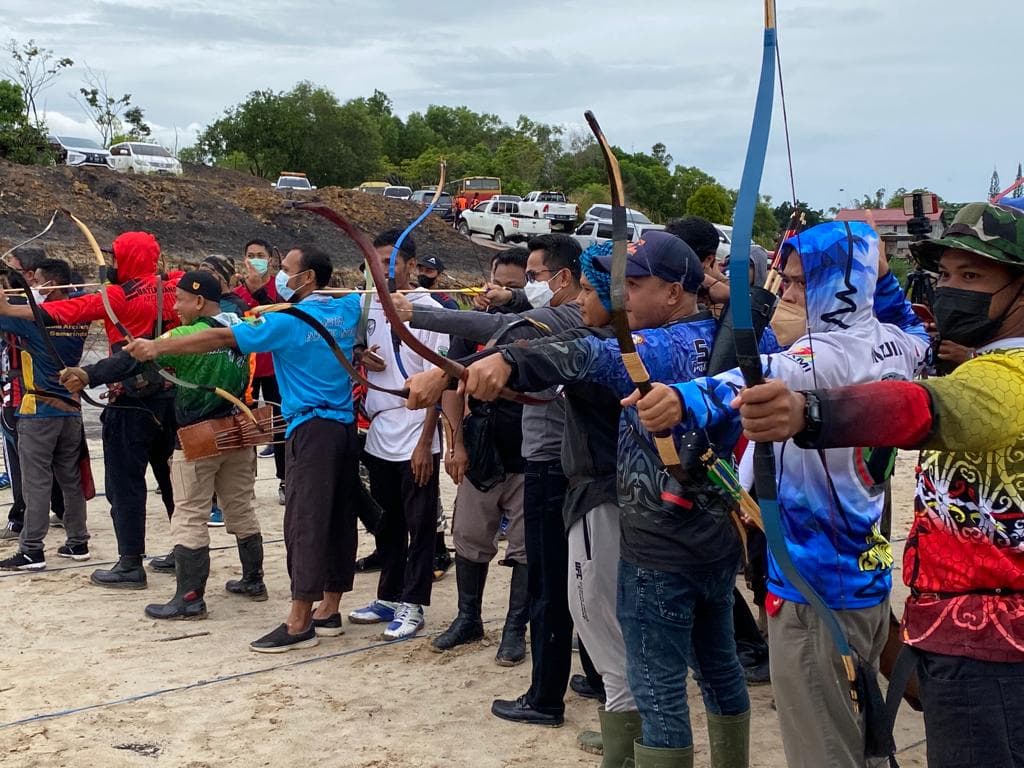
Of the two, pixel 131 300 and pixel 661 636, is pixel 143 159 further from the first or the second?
pixel 661 636

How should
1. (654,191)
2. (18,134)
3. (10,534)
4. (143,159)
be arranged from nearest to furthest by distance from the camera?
(10,534)
(18,134)
(143,159)
(654,191)

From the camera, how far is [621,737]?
12.2 feet

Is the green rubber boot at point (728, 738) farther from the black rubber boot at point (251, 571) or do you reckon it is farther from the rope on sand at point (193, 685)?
the black rubber boot at point (251, 571)

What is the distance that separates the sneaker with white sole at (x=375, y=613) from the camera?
6023 millimetres

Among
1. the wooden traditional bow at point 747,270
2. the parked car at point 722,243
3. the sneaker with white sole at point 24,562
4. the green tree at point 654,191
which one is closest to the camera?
the wooden traditional bow at point 747,270

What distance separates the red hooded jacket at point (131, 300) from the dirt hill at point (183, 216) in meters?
18.4

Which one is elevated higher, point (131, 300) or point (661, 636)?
point (131, 300)

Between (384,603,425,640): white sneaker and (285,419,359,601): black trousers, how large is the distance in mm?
424

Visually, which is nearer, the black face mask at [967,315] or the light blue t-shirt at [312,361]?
the black face mask at [967,315]

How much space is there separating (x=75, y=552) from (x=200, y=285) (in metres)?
2.34

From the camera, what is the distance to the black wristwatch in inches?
81.5

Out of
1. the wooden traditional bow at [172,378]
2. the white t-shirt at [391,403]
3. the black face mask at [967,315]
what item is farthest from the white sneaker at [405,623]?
the black face mask at [967,315]

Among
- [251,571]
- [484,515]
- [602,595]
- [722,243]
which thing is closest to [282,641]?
[251,571]

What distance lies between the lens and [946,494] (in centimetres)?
242
